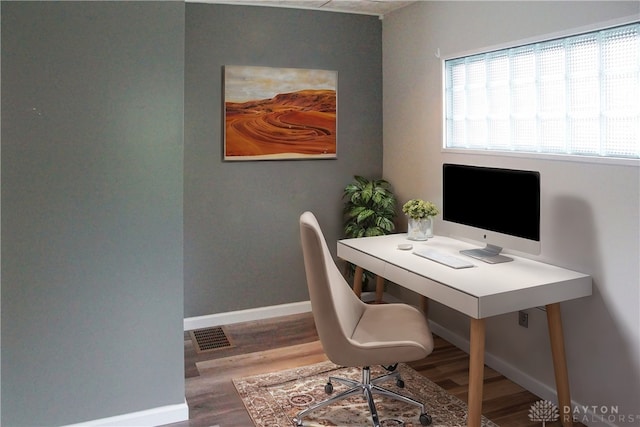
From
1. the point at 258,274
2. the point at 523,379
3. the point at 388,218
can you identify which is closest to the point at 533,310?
the point at 523,379

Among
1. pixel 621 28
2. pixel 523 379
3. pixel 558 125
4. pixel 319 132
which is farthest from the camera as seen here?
pixel 319 132

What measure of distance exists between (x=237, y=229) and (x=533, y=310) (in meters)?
2.12

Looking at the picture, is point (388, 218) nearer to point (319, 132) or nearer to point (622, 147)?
point (319, 132)

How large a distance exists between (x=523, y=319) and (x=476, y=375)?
81cm

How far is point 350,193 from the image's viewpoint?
4.11m

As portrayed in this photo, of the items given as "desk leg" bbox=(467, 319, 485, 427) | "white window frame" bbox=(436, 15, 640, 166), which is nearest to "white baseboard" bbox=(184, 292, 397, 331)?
"white window frame" bbox=(436, 15, 640, 166)

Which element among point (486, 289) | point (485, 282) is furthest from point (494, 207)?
point (486, 289)

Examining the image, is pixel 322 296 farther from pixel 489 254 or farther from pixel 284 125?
pixel 284 125

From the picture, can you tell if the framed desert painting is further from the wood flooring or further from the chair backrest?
the chair backrest

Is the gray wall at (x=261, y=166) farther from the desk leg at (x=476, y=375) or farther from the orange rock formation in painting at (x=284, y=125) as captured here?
the desk leg at (x=476, y=375)

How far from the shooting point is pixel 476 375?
2.29m

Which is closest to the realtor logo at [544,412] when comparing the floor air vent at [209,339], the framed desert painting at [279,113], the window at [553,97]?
the window at [553,97]

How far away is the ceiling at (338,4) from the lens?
3.76 meters

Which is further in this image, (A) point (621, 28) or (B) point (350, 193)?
(B) point (350, 193)
